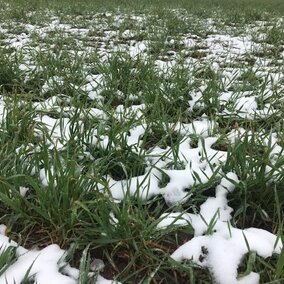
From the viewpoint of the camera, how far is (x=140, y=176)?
227 cm

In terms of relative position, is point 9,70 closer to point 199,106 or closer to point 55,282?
point 199,106

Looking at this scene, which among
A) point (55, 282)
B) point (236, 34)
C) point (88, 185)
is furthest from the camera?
point (236, 34)

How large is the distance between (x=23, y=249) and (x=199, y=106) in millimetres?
2002

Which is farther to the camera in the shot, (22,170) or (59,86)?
(59,86)

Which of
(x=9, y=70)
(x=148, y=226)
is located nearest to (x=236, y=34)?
(x=9, y=70)

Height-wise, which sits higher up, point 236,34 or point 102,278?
point 236,34

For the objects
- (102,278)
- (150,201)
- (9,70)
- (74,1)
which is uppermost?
(74,1)

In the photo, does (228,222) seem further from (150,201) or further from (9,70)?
(9,70)

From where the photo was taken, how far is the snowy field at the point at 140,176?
1706mm

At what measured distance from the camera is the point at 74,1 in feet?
32.7

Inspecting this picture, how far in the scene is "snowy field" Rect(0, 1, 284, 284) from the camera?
171cm

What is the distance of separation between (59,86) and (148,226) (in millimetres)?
2078

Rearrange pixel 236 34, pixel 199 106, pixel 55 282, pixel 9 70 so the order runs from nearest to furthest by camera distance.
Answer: pixel 55 282 → pixel 199 106 → pixel 9 70 → pixel 236 34

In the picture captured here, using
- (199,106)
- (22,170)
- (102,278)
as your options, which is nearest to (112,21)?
(199,106)
